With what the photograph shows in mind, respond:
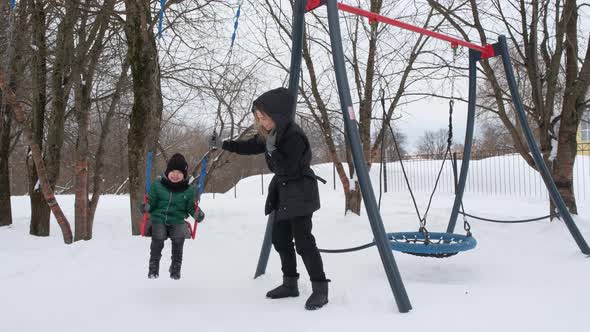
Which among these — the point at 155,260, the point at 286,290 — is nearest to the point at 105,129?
the point at 155,260

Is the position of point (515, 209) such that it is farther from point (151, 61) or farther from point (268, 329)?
point (268, 329)

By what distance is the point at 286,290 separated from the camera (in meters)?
3.18

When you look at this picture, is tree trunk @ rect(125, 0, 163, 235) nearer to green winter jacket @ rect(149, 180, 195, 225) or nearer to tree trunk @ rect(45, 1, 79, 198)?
tree trunk @ rect(45, 1, 79, 198)

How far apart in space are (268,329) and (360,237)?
386 centimetres

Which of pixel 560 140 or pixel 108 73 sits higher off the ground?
pixel 108 73

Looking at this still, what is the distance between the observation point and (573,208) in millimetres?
6555

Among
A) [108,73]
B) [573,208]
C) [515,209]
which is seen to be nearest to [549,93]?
[573,208]

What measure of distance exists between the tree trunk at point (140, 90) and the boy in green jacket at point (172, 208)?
318 centimetres

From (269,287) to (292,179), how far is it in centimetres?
93

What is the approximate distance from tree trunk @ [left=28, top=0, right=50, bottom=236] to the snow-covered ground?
4.36 meters

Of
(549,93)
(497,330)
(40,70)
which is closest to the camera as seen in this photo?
(497,330)

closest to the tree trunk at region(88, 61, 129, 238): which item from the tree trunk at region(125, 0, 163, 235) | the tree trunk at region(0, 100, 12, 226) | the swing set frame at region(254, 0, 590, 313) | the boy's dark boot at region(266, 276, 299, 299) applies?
the tree trunk at region(0, 100, 12, 226)

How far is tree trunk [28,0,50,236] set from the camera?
7.69 m

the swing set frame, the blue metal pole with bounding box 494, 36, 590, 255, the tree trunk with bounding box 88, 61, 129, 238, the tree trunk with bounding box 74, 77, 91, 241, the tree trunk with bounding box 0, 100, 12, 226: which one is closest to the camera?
the swing set frame
